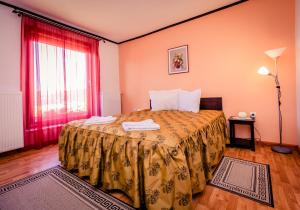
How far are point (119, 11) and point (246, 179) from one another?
3191mm

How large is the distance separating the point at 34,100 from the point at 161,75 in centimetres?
263

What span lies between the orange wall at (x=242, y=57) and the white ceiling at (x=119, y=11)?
1.07 feet

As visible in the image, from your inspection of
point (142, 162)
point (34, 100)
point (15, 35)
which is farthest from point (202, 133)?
point (15, 35)

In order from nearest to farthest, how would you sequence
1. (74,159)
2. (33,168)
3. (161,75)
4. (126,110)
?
(74,159)
(33,168)
(161,75)
(126,110)

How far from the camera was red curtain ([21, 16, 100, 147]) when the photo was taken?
2822 mm

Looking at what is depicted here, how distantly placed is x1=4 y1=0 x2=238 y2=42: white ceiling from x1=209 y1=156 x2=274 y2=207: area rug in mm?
2638

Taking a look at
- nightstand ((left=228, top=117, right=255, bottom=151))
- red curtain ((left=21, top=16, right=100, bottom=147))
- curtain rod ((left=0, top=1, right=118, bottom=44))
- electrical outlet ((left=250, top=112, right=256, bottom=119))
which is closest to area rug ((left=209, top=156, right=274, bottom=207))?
nightstand ((left=228, top=117, right=255, bottom=151))

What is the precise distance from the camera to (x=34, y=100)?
2.89m

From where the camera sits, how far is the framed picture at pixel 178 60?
137 inches

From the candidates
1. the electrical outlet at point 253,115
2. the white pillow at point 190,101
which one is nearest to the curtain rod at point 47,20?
the white pillow at point 190,101

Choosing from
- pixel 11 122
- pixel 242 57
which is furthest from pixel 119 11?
pixel 11 122

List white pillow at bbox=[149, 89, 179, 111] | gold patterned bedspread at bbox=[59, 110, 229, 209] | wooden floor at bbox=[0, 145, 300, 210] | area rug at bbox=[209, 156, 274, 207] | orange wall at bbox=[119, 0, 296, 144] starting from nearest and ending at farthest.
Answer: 1. gold patterned bedspread at bbox=[59, 110, 229, 209]
2. wooden floor at bbox=[0, 145, 300, 210]
3. area rug at bbox=[209, 156, 274, 207]
4. orange wall at bbox=[119, 0, 296, 144]
5. white pillow at bbox=[149, 89, 179, 111]

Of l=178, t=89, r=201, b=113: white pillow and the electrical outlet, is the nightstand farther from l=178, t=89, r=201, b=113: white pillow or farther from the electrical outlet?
l=178, t=89, r=201, b=113: white pillow

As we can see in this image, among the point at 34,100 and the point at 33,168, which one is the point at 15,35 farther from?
the point at 33,168
